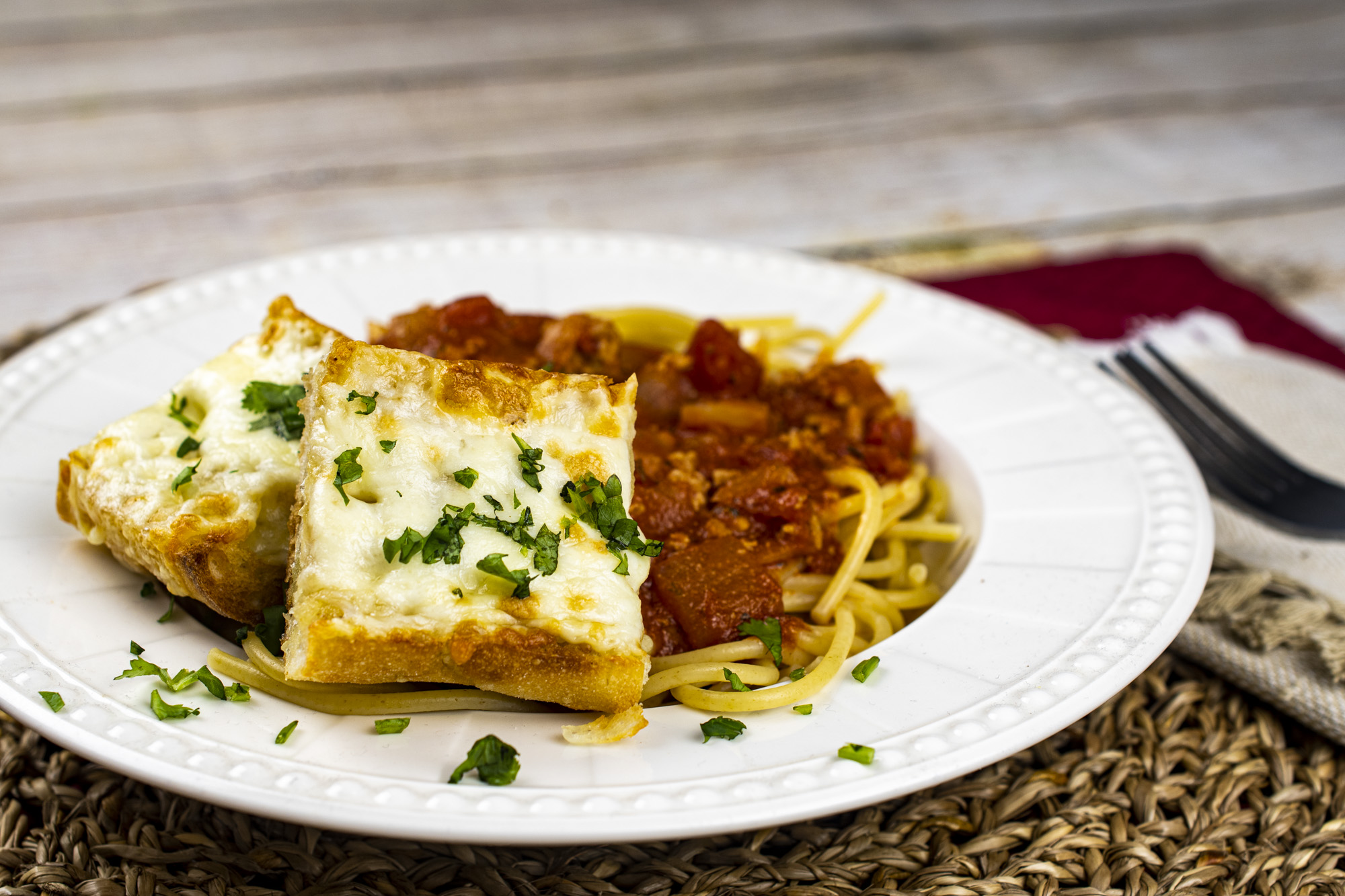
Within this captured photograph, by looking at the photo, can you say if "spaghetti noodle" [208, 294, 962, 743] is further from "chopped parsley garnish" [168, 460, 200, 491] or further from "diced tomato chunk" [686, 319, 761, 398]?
"chopped parsley garnish" [168, 460, 200, 491]

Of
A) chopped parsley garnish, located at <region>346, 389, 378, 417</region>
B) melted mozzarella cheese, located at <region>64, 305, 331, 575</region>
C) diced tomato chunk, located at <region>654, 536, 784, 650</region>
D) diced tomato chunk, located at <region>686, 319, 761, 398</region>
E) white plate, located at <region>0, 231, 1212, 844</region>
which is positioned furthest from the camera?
diced tomato chunk, located at <region>686, 319, 761, 398</region>

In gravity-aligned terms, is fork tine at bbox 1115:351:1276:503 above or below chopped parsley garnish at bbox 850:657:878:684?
below

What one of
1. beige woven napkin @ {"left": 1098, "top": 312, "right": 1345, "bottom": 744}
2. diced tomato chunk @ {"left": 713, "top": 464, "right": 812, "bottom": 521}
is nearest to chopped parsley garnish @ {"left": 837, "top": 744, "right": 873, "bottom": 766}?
diced tomato chunk @ {"left": 713, "top": 464, "right": 812, "bottom": 521}

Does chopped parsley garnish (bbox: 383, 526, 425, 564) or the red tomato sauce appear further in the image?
the red tomato sauce

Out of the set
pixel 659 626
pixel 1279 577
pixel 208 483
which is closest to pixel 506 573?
pixel 659 626

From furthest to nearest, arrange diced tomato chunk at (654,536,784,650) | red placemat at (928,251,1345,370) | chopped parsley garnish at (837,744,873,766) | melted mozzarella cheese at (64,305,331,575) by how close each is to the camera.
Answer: red placemat at (928,251,1345,370) < diced tomato chunk at (654,536,784,650) < melted mozzarella cheese at (64,305,331,575) < chopped parsley garnish at (837,744,873,766)

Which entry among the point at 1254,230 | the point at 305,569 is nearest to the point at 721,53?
the point at 1254,230
